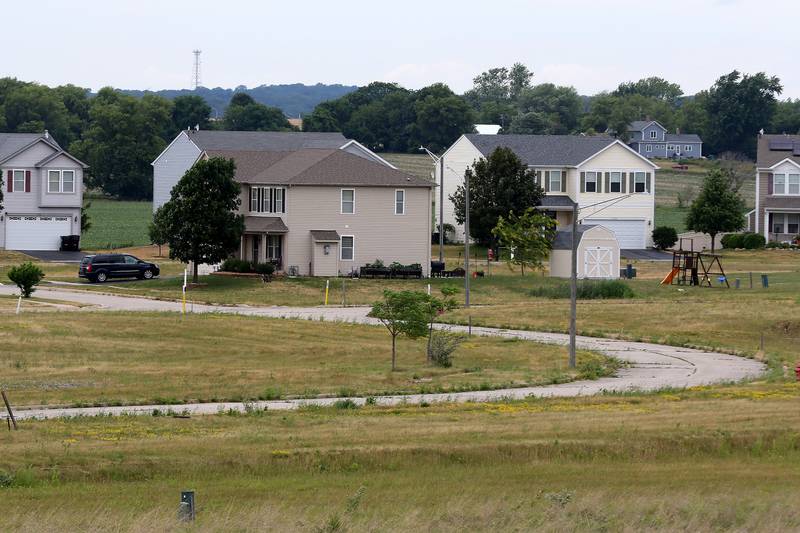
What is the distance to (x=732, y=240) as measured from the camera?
95.3 m

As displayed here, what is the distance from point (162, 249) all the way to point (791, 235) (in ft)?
145

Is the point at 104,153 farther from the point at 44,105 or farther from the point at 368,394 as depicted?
the point at 368,394

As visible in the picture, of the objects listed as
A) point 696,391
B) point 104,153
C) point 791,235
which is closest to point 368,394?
point 696,391

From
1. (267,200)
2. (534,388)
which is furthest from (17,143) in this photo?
(534,388)

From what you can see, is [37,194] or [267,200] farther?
[37,194]

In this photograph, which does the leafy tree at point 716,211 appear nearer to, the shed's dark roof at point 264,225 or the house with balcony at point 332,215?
the house with balcony at point 332,215

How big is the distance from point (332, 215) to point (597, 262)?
1487cm

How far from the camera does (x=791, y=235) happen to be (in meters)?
99.3

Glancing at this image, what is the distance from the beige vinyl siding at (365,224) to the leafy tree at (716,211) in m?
26.8

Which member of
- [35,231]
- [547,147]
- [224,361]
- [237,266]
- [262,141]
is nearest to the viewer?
[224,361]

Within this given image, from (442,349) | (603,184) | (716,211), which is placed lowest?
(442,349)

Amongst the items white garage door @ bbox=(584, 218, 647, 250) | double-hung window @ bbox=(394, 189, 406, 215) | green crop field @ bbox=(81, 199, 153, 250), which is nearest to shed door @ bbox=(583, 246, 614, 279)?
double-hung window @ bbox=(394, 189, 406, 215)

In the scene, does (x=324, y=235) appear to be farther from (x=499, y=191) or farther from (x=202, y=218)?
(x=499, y=191)

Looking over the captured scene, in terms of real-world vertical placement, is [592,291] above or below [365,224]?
below
